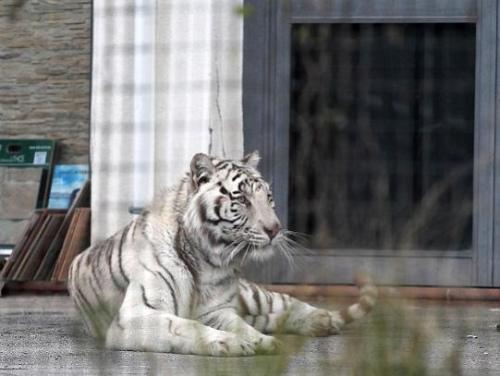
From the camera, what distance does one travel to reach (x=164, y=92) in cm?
776

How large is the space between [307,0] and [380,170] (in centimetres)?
108

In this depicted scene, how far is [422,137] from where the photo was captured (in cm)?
812

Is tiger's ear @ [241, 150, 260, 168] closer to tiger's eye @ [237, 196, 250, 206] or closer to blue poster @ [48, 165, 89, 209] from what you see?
tiger's eye @ [237, 196, 250, 206]

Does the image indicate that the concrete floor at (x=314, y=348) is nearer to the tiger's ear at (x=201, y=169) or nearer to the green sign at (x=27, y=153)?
the tiger's ear at (x=201, y=169)

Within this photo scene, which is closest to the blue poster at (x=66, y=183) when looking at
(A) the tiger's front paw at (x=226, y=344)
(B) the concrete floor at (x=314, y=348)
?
(B) the concrete floor at (x=314, y=348)

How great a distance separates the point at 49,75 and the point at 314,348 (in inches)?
213

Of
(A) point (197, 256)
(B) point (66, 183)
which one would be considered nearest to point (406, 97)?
(A) point (197, 256)

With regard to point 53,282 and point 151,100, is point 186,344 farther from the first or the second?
point 53,282

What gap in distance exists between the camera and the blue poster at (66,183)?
977cm

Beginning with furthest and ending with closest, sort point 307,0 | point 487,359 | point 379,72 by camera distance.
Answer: point 379,72
point 307,0
point 487,359

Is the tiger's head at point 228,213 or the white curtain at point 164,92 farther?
the white curtain at point 164,92

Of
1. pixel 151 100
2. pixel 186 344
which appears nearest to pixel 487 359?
pixel 186 344

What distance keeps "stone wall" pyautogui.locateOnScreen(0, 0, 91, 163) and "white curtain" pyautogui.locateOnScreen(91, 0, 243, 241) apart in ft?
8.13

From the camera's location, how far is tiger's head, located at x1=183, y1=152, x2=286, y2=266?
5.96 meters
